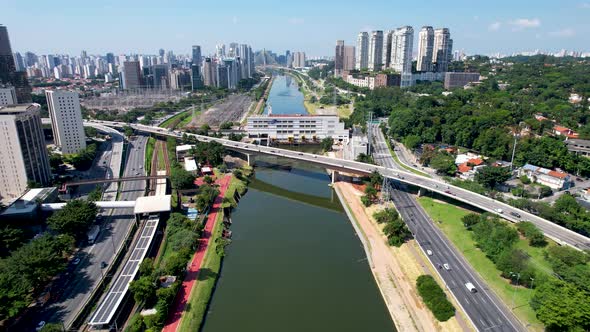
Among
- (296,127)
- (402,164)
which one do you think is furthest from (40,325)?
(296,127)

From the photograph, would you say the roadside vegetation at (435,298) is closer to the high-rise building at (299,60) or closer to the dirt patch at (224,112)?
the dirt patch at (224,112)

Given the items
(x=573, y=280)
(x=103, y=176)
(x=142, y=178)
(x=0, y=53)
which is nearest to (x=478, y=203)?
(x=573, y=280)

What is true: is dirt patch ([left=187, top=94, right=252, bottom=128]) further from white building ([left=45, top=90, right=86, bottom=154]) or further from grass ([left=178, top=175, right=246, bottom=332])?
grass ([left=178, top=175, right=246, bottom=332])

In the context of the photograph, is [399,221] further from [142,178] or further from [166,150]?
[166,150]

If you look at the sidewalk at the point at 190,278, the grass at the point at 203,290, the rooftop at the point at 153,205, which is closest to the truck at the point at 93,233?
the rooftop at the point at 153,205

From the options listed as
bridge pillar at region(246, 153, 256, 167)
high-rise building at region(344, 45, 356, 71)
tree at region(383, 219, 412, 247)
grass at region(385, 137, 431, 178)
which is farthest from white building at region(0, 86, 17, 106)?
high-rise building at region(344, 45, 356, 71)

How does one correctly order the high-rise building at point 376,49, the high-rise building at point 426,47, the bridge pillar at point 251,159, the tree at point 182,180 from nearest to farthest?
the tree at point 182,180, the bridge pillar at point 251,159, the high-rise building at point 426,47, the high-rise building at point 376,49

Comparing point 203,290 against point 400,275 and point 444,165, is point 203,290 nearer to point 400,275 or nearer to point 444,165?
point 400,275
